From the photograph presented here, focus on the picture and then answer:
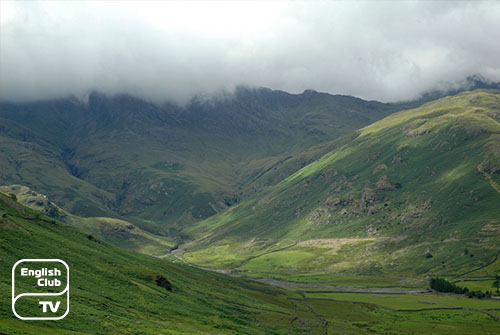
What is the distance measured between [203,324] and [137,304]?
19315mm

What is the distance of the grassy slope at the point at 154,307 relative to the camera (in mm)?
84938

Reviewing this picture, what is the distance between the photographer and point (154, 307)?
111 meters

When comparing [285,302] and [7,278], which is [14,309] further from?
[285,302]

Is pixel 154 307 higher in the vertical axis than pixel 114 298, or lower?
lower

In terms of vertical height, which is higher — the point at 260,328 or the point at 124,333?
the point at 124,333

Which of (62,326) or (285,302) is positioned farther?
(285,302)

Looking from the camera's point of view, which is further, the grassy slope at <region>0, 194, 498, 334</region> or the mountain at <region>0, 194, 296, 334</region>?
the grassy slope at <region>0, 194, 498, 334</region>

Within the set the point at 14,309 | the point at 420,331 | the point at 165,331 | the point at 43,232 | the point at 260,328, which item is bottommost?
the point at 420,331

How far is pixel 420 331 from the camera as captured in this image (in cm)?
13738

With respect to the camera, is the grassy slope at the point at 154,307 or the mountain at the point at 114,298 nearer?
the mountain at the point at 114,298

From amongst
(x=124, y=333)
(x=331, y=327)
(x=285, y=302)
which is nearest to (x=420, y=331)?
(x=331, y=327)

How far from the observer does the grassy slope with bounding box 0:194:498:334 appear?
84938mm

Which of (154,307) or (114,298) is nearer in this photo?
(114,298)

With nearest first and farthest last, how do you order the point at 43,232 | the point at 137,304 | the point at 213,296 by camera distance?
the point at 137,304, the point at 43,232, the point at 213,296
